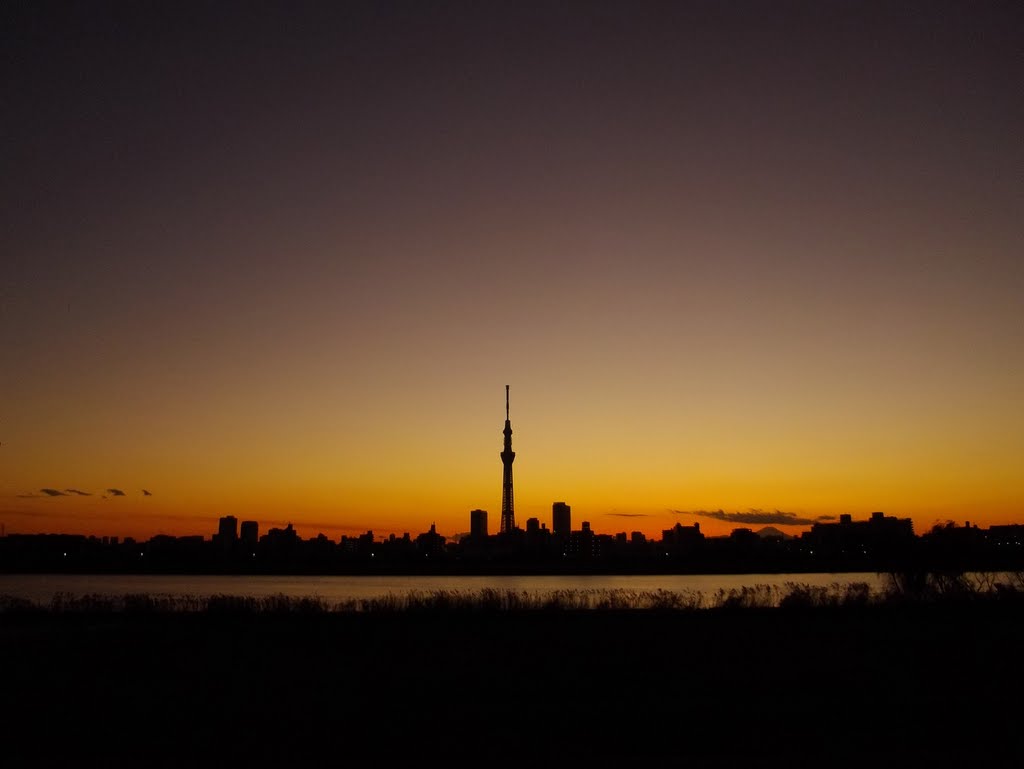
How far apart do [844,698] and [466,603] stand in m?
33.1

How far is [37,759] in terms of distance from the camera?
1220 cm

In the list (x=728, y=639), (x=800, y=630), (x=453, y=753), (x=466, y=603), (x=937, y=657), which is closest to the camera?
(x=453, y=753)

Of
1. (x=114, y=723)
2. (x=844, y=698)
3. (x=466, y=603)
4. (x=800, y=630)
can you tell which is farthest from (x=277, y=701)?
(x=466, y=603)

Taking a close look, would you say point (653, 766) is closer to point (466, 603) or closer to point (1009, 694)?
point (1009, 694)

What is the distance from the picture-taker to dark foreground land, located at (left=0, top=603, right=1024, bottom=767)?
41.8ft

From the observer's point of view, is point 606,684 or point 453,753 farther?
point 606,684

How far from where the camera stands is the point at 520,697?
674 inches

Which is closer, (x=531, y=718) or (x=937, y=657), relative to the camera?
(x=531, y=718)

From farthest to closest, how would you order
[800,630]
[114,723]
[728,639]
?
[800,630], [728,639], [114,723]

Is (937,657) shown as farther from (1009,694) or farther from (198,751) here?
(198,751)

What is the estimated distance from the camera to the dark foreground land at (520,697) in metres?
12.8

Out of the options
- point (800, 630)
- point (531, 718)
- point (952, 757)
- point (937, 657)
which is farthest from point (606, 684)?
point (800, 630)

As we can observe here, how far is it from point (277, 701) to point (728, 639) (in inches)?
607

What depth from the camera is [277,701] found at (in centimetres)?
1667
